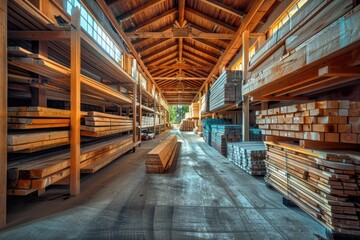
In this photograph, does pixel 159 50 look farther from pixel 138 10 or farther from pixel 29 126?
pixel 29 126

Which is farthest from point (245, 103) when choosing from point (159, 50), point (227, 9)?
point (159, 50)

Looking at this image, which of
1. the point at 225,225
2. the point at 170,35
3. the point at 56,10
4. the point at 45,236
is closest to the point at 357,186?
the point at 225,225

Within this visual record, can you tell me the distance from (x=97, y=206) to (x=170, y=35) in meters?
7.54

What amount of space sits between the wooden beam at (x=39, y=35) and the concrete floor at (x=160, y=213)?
10.0 feet

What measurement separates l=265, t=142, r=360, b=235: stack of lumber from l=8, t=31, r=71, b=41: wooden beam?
4671 mm

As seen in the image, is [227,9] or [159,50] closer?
[227,9]

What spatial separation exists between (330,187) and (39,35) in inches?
205

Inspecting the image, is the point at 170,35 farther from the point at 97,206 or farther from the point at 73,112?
the point at 97,206

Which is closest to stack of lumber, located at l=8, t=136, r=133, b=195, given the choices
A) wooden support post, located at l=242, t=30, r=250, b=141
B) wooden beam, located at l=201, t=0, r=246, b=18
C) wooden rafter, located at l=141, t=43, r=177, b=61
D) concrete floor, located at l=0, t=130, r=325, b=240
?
concrete floor, located at l=0, t=130, r=325, b=240

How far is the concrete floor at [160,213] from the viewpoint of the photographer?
211cm

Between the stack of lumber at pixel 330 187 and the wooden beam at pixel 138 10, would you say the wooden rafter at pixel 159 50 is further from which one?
the stack of lumber at pixel 330 187

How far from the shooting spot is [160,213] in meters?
2.54

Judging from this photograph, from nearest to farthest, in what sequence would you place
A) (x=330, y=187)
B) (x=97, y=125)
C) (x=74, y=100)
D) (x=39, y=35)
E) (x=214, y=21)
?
(x=330, y=187), (x=39, y=35), (x=74, y=100), (x=97, y=125), (x=214, y=21)

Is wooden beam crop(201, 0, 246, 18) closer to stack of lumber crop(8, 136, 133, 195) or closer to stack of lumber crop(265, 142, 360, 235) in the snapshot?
stack of lumber crop(265, 142, 360, 235)
